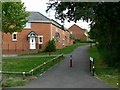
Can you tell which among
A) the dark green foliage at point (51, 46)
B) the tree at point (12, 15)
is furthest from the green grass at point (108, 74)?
the dark green foliage at point (51, 46)

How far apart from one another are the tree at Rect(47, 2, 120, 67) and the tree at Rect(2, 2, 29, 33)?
7.76 m

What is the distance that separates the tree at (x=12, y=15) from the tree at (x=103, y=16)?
7.76m

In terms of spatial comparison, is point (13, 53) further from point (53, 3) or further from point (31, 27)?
point (53, 3)

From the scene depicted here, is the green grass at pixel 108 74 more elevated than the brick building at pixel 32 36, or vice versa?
the brick building at pixel 32 36

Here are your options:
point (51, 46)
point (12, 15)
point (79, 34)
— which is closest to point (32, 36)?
point (51, 46)

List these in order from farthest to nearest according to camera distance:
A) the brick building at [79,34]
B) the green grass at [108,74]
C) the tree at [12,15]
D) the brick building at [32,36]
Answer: the brick building at [79,34], the brick building at [32,36], the tree at [12,15], the green grass at [108,74]

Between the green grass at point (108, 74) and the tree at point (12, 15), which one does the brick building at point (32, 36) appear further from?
the green grass at point (108, 74)

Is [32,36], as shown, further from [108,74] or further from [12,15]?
[108,74]

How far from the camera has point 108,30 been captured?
2403 cm

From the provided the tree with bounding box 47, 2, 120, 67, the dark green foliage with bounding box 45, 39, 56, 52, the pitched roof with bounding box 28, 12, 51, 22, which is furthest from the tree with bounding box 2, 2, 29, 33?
the pitched roof with bounding box 28, 12, 51, 22

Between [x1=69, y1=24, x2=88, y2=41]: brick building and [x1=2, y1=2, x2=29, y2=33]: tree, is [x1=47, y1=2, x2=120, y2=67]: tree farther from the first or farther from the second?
[x1=69, y1=24, x2=88, y2=41]: brick building

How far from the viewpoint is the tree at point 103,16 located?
19.4 m

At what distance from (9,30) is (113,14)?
46.5ft

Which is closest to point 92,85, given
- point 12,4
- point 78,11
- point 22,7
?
point 78,11
